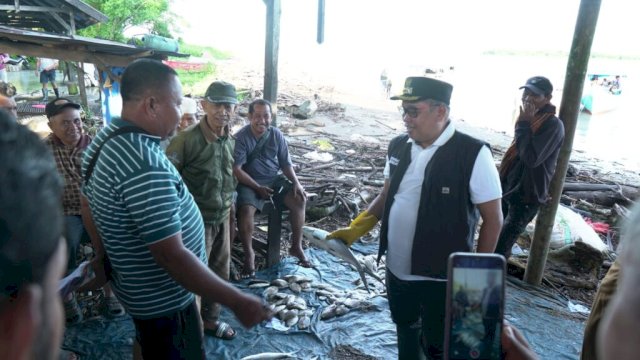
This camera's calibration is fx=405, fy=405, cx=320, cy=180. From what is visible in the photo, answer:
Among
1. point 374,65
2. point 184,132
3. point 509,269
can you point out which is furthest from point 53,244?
point 374,65

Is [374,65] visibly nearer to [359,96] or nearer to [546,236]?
[359,96]

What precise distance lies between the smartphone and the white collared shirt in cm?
119

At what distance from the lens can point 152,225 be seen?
1814 mm

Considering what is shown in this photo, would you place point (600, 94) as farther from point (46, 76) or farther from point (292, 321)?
point (46, 76)

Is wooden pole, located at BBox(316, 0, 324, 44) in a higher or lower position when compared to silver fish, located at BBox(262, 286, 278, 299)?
higher

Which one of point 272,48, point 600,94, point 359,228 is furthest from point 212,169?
point 600,94

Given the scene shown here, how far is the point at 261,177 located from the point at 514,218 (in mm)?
3193

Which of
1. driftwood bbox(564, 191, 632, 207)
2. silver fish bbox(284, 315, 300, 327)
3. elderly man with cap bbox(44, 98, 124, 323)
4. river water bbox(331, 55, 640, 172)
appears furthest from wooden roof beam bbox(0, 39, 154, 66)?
river water bbox(331, 55, 640, 172)

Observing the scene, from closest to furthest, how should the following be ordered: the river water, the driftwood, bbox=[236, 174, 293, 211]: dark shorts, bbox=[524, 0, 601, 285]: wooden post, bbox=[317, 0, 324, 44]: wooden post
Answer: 1. bbox=[524, 0, 601, 285]: wooden post
2. bbox=[236, 174, 293, 211]: dark shorts
3. bbox=[317, 0, 324, 44]: wooden post
4. the driftwood
5. the river water

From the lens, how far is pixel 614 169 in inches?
510

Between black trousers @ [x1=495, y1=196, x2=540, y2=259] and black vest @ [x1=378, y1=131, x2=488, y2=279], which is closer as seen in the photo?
black vest @ [x1=378, y1=131, x2=488, y2=279]

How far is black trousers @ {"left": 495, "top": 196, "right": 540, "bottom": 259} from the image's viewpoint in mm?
4781

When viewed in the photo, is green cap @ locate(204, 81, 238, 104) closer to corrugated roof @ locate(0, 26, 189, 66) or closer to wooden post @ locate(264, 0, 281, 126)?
wooden post @ locate(264, 0, 281, 126)

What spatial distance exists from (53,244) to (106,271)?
5.92ft
